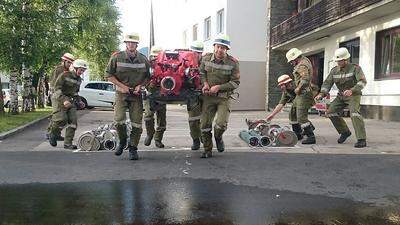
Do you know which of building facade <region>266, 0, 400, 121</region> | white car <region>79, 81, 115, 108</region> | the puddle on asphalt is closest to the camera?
the puddle on asphalt

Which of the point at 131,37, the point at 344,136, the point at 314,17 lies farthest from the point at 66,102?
the point at 314,17

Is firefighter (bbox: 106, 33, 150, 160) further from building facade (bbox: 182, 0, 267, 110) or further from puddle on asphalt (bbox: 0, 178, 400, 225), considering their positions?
building facade (bbox: 182, 0, 267, 110)

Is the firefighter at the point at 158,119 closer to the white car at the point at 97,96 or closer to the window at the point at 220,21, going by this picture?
the white car at the point at 97,96

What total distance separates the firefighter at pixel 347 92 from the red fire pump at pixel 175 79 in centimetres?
274

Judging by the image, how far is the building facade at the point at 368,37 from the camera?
16.0 meters

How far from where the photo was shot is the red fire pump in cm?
805

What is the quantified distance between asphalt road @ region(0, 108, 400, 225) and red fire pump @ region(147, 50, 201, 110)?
98cm

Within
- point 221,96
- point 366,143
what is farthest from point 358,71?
point 221,96

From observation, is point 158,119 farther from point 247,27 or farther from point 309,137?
point 247,27

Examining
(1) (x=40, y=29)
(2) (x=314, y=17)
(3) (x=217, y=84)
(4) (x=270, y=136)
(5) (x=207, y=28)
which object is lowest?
(4) (x=270, y=136)

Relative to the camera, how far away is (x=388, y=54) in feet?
55.6

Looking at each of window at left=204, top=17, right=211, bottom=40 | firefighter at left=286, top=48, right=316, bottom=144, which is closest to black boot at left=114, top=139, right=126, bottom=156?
firefighter at left=286, top=48, right=316, bottom=144

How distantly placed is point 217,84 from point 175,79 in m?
0.68

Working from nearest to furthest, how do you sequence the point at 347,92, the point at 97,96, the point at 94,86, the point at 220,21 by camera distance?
the point at 347,92 → the point at 97,96 → the point at 94,86 → the point at 220,21
